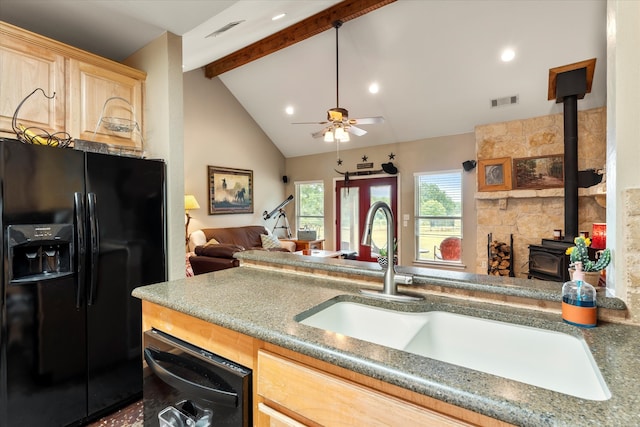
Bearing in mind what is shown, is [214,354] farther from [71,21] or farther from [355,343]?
[71,21]

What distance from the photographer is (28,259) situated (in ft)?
5.44

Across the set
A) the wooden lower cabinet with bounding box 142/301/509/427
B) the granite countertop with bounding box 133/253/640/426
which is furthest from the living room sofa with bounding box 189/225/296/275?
the wooden lower cabinet with bounding box 142/301/509/427

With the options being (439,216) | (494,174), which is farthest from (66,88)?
(439,216)

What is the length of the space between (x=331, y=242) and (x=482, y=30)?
183 inches

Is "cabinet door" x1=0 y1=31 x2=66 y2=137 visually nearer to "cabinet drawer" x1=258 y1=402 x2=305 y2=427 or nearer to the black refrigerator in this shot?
the black refrigerator

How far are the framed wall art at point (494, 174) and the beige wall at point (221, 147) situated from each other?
436 centimetres

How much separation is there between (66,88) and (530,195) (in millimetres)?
5413

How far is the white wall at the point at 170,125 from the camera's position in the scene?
231cm

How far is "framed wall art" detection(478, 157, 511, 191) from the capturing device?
189 inches

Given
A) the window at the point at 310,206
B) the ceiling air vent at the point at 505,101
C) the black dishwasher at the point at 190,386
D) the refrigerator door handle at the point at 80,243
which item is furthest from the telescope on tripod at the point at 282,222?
the black dishwasher at the point at 190,386

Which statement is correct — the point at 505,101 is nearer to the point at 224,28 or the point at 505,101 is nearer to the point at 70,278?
the point at 224,28

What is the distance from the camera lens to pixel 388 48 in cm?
443

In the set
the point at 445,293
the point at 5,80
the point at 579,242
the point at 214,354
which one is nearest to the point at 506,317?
the point at 445,293

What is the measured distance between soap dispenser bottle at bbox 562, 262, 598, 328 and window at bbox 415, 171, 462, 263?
4.83 m
